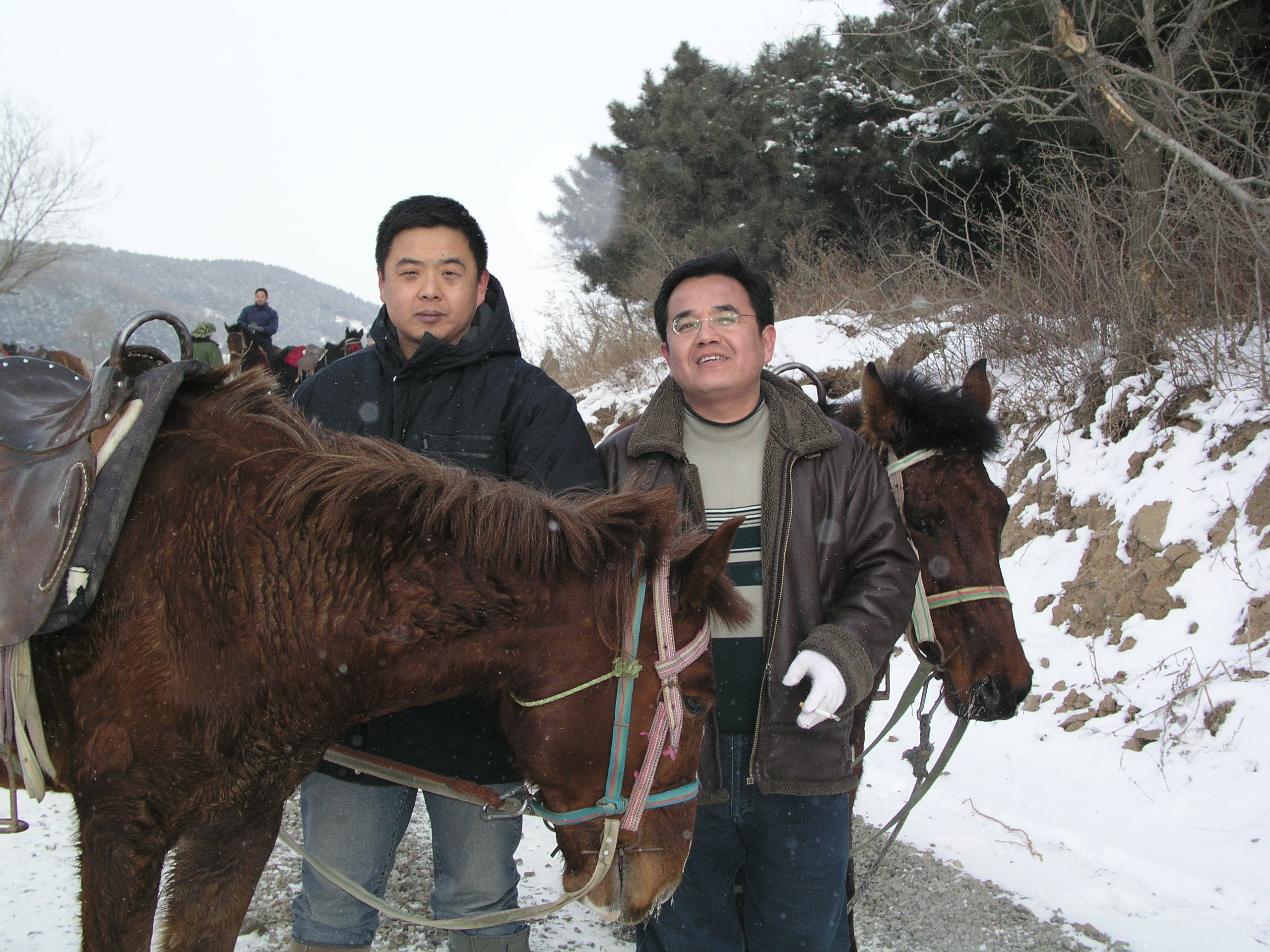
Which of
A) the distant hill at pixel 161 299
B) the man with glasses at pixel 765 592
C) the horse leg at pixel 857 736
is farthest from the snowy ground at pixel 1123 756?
the distant hill at pixel 161 299

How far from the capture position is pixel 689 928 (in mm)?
2098

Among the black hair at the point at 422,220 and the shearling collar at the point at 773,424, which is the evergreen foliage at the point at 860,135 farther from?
the black hair at the point at 422,220

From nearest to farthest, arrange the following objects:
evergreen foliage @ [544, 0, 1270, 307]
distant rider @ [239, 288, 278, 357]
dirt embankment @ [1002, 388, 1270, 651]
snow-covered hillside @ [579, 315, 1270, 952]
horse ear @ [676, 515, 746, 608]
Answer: horse ear @ [676, 515, 746, 608] < snow-covered hillside @ [579, 315, 1270, 952] < dirt embankment @ [1002, 388, 1270, 651] < evergreen foliage @ [544, 0, 1270, 307] < distant rider @ [239, 288, 278, 357]

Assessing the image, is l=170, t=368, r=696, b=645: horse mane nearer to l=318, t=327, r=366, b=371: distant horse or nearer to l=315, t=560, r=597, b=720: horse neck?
l=315, t=560, r=597, b=720: horse neck

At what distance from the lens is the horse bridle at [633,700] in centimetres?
157

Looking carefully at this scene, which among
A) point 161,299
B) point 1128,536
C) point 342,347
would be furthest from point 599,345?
point 161,299

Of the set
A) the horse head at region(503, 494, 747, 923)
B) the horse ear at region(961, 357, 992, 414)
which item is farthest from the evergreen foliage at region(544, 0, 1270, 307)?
the horse head at region(503, 494, 747, 923)

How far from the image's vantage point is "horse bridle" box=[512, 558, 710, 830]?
61.9 inches

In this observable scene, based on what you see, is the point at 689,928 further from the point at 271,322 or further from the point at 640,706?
the point at 271,322

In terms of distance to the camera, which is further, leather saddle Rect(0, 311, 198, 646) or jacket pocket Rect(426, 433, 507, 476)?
jacket pocket Rect(426, 433, 507, 476)

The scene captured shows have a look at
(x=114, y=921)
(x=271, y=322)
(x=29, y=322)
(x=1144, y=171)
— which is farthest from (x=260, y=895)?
(x=29, y=322)

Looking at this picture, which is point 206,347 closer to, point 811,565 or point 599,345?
point 599,345

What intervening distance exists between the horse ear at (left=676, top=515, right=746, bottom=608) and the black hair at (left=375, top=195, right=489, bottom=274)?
1091 mm

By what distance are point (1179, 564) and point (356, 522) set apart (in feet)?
17.3
